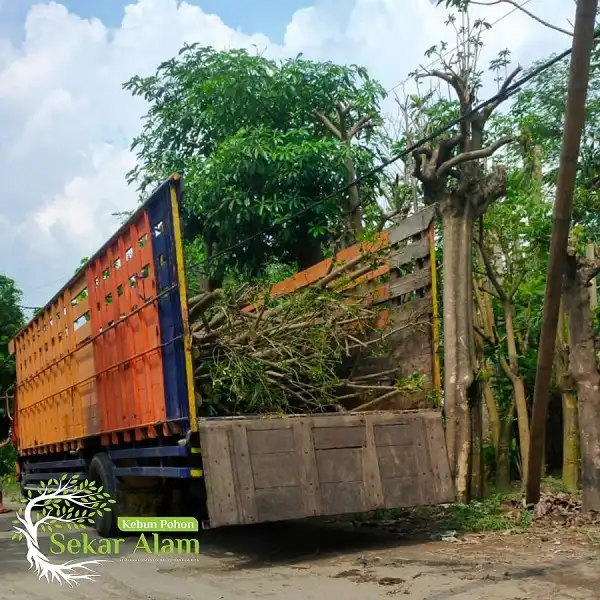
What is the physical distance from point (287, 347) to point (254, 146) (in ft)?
15.0

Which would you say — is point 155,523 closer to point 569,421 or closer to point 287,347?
point 287,347

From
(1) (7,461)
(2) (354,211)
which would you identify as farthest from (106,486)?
(1) (7,461)

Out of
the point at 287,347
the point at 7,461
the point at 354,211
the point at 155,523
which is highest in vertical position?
the point at 354,211

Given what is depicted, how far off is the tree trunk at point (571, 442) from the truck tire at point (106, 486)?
5.23 meters

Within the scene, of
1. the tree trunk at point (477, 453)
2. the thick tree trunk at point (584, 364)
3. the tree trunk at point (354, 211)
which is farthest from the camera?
the tree trunk at point (354, 211)

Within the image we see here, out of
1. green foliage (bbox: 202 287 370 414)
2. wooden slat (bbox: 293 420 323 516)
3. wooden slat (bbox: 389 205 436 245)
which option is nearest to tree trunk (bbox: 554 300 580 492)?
wooden slat (bbox: 389 205 436 245)

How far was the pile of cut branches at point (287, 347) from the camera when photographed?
710 cm

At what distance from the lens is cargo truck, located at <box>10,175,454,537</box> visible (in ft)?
20.5

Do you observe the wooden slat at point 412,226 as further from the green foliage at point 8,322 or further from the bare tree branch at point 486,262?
the green foliage at point 8,322

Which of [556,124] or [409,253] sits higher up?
[556,124]

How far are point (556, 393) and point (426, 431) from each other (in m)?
5.59

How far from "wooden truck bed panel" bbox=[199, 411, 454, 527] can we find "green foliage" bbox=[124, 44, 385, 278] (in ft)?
17.0

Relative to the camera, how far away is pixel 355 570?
604 centimetres

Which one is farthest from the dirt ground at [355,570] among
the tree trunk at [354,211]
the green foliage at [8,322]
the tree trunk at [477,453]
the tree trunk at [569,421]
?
the green foliage at [8,322]
